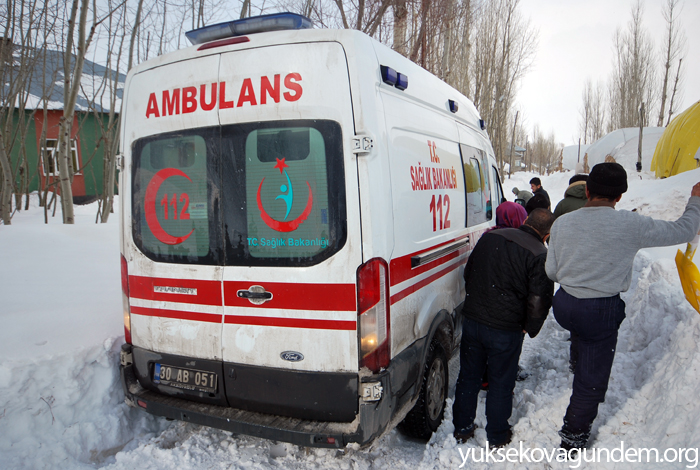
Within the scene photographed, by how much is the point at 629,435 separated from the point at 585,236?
1246mm

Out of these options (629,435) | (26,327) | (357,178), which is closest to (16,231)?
(26,327)

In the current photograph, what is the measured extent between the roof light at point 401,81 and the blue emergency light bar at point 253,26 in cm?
63

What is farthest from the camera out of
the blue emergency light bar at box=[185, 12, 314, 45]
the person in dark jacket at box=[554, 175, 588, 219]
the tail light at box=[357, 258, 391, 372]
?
the person in dark jacket at box=[554, 175, 588, 219]

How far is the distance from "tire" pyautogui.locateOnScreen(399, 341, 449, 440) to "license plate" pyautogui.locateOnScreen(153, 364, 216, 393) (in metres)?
1.37

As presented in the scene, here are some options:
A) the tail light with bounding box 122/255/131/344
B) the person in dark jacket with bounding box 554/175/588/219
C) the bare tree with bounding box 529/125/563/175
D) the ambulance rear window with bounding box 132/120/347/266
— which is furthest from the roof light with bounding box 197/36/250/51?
the bare tree with bounding box 529/125/563/175

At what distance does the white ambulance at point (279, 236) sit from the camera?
2383mm

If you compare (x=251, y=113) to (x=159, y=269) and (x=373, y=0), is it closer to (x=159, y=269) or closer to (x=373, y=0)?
(x=159, y=269)

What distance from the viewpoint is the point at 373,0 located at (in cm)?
877

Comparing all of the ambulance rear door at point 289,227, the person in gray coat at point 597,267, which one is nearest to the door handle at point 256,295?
the ambulance rear door at point 289,227

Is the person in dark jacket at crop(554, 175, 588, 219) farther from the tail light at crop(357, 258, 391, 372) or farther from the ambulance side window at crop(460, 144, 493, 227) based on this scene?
the tail light at crop(357, 258, 391, 372)

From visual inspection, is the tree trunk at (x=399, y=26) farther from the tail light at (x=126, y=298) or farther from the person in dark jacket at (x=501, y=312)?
the tail light at (x=126, y=298)

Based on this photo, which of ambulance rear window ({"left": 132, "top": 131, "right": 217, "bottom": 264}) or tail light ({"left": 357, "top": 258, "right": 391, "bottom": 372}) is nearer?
tail light ({"left": 357, "top": 258, "right": 391, "bottom": 372})

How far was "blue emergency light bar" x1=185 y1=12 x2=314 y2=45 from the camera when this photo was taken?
2.57 metres

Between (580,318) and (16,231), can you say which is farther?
(16,231)
